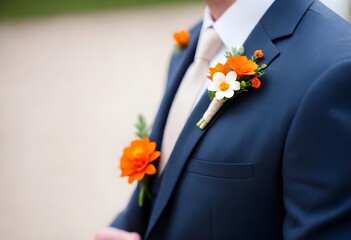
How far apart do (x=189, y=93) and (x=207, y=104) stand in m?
0.12

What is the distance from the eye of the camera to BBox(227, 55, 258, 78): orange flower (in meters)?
0.87

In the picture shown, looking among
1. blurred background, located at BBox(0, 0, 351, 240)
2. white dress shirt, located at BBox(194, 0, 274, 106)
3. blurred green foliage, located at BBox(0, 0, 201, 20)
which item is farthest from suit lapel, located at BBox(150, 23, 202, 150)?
blurred green foliage, located at BBox(0, 0, 201, 20)

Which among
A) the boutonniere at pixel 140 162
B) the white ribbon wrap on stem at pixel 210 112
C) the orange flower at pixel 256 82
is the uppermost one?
the orange flower at pixel 256 82

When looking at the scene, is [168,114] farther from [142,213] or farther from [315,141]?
[315,141]

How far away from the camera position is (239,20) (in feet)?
3.21

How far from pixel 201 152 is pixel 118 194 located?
7.23ft

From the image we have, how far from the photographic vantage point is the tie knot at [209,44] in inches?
41.3

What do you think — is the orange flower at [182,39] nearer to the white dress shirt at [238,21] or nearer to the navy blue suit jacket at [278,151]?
the white dress shirt at [238,21]

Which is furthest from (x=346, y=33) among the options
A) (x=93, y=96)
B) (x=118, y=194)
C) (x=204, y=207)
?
(x=93, y=96)

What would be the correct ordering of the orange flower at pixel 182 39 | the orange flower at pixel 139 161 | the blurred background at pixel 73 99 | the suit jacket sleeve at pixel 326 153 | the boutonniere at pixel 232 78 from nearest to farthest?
the suit jacket sleeve at pixel 326 153 < the boutonniere at pixel 232 78 < the orange flower at pixel 139 161 < the orange flower at pixel 182 39 < the blurred background at pixel 73 99

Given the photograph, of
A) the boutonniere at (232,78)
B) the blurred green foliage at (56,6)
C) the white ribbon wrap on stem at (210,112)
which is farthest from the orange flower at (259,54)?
the blurred green foliage at (56,6)

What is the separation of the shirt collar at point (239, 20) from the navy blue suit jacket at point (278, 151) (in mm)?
32

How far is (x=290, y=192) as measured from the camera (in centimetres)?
82

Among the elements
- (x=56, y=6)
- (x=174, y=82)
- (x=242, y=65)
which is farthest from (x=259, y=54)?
(x=56, y=6)
